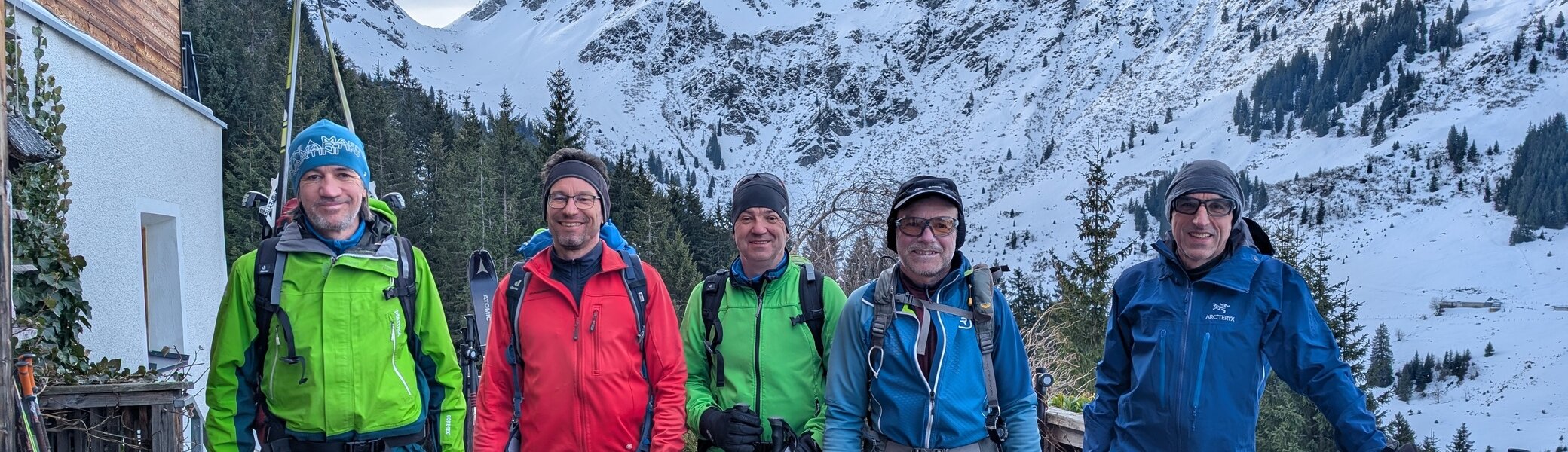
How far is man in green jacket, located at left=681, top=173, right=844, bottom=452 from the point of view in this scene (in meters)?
3.25

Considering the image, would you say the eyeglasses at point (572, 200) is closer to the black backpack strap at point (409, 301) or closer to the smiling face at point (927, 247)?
the black backpack strap at point (409, 301)

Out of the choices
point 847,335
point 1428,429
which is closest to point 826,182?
point 847,335

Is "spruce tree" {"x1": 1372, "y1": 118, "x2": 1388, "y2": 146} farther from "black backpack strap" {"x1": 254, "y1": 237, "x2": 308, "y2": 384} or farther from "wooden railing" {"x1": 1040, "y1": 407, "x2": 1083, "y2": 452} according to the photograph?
"black backpack strap" {"x1": 254, "y1": 237, "x2": 308, "y2": 384}

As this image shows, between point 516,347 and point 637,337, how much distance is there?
16.3 inches

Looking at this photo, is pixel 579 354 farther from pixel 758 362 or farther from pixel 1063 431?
pixel 1063 431

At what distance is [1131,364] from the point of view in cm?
319

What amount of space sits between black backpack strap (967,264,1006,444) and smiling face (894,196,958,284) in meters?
0.12

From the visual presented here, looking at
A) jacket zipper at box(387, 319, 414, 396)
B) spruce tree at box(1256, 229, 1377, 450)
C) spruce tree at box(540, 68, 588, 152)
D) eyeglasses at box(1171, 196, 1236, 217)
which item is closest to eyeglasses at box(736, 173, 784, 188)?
jacket zipper at box(387, 319, 414, 396)

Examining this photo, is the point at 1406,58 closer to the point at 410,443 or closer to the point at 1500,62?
the point at 1500,62

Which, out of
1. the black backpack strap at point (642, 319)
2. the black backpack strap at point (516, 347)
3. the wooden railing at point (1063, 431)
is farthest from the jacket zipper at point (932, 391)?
the wooden railing at point (1063, 431)

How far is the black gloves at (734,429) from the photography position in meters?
3.13

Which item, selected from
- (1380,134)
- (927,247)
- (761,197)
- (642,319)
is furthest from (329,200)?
(1380,134)

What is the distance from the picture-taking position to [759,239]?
135 inches

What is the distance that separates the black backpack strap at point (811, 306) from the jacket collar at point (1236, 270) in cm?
114
